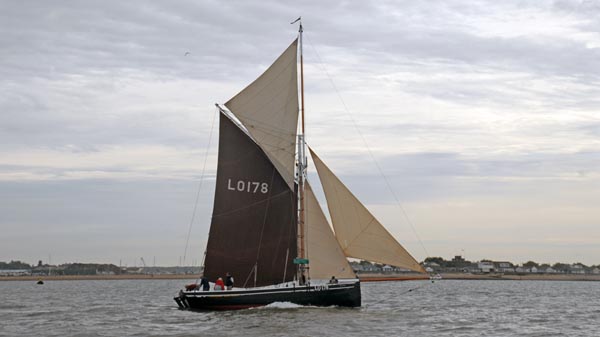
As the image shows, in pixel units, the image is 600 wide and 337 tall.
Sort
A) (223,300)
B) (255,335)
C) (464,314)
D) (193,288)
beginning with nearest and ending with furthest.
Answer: (255,335), (223,300), (193,288), (464,314)

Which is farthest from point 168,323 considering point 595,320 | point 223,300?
point 595,320

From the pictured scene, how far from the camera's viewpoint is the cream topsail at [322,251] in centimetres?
5194

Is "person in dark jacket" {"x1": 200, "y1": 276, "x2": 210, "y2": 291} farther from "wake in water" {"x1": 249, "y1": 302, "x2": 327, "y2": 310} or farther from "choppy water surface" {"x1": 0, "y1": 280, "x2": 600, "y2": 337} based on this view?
"wake in water" {"x1": 249, "y1": 302, "x2": 327, "y2": 310}

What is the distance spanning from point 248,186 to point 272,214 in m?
2.36

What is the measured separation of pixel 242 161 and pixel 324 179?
219 inches

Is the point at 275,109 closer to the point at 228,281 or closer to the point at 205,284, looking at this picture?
the point at 228,281

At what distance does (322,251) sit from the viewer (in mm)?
52062

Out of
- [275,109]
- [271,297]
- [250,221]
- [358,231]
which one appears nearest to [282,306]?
[271,297]

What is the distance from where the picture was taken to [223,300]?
5097cm

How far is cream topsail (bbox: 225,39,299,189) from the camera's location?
52.9 meters

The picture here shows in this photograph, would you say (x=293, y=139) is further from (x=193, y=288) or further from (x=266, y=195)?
(x=193, y=288)

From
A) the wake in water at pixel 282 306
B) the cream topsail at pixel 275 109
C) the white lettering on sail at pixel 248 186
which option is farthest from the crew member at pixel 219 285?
the cream topsail at pixel 275 109

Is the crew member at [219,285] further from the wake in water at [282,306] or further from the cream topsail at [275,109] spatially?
the cream topsail at [275,109]

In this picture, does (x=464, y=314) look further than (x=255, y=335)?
Yes
